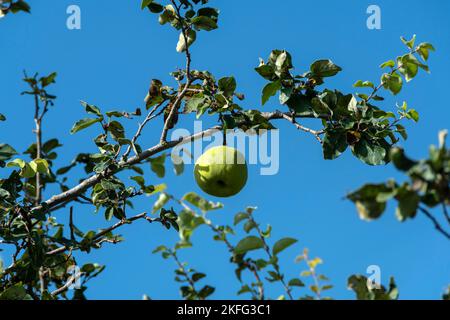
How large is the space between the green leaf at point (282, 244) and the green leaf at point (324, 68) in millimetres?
913

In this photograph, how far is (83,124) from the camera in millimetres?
2992

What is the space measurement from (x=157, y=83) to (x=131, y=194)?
1.95 ft

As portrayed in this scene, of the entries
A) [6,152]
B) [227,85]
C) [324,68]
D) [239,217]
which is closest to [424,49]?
[324,68]

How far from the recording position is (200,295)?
13.4 feet

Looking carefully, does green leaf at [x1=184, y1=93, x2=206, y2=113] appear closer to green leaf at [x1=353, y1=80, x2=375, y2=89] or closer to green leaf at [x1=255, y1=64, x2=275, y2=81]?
green leaf at [x1=255, y1=64, x2=275, y2=81]

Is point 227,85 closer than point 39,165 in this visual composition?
Yes

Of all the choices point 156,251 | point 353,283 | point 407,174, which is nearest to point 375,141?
point 353,283

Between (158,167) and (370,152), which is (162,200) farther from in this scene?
(370,152)

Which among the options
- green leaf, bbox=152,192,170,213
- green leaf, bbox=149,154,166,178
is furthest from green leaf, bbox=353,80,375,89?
green leaf, bbox=152,192,170,213

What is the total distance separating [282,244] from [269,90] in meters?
0.89

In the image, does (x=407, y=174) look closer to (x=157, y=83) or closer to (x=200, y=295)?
(x=157, y=83)

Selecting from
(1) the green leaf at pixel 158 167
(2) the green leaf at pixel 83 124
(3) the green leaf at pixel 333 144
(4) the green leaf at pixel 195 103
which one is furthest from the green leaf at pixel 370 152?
(1) the green leaf at pixel 158 167

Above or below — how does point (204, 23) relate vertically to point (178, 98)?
above

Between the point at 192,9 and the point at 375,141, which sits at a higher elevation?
the point at 192,9
